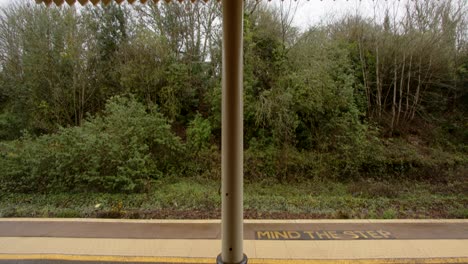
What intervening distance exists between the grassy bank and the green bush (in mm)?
336

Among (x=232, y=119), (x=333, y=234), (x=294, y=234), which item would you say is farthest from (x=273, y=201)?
(x=232, y=119)

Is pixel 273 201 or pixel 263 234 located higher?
pixel 263 234

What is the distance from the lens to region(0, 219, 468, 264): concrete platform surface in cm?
291

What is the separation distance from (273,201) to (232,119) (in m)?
3.75

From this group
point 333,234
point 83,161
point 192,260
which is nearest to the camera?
point 192,260

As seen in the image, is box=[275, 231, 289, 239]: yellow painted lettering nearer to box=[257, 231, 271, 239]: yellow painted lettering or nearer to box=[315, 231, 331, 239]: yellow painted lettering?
box=[257, 231, 271, 239]: yellow painted lettering

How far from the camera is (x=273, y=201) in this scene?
5355 millimetres

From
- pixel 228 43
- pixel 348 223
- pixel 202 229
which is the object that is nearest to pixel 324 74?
pixel 348 223

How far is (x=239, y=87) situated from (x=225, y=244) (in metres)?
1.33

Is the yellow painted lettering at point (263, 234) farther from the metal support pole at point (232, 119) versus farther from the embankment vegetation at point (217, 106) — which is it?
the embankment vegetation at point (217, 106)

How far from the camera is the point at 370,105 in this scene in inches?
403

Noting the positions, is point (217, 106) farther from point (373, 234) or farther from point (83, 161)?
point (373, 234)

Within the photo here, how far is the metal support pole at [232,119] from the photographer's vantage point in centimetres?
197

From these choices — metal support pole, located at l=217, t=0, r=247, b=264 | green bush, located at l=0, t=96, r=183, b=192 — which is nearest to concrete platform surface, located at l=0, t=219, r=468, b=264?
metal support pole, located at l=217, t=0, r=247, b=264
